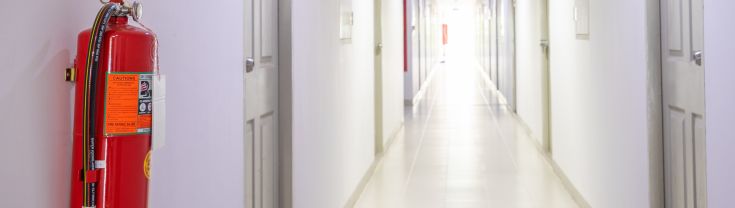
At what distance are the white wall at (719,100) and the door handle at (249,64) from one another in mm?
1587

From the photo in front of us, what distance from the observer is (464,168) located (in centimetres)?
714

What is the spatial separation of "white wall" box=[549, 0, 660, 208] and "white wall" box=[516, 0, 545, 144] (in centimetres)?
176

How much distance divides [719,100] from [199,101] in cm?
172

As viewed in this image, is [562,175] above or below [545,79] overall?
below

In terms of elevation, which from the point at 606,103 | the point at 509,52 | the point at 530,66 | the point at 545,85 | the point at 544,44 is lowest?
the point at 606,103

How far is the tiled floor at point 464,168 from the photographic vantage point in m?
5.74

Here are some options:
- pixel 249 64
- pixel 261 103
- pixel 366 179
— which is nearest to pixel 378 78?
pixel 366 179

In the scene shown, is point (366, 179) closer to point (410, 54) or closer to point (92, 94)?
point (92, 94)

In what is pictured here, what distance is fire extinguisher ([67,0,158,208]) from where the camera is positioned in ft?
4.78

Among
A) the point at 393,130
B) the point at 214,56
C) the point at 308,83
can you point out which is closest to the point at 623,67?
the point at 308,83

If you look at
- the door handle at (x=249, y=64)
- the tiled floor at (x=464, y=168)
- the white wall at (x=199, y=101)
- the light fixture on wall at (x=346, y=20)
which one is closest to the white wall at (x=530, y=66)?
the tiled floor at (x=464, y=168)

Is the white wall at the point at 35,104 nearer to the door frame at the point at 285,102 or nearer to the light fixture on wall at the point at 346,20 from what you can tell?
the door frame at the point at 285,102

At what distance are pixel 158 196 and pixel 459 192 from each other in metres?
4.14

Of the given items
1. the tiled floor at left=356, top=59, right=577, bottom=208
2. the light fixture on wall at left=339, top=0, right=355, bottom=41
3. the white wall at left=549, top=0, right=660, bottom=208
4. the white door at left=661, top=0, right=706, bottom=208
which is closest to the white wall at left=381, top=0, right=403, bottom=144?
the tiled floor at left=356, top=59, right=577, bottom=208
